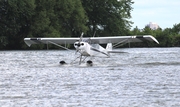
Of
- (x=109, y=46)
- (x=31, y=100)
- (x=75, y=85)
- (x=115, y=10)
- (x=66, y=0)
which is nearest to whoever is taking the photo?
(x=31, y=100)

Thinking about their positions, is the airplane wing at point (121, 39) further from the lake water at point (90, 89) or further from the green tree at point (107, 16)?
the green tree at point (107, 16)

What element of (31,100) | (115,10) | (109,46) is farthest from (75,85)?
(115,10)

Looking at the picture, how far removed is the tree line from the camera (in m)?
65.2

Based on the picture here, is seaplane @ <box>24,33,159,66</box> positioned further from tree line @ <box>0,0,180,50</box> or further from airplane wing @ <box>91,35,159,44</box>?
tree line @ <box>0,0,180,50</box>

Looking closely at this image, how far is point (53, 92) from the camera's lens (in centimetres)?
1627

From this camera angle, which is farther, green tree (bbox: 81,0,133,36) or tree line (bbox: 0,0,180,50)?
green tree (bbox: 81,0,133,36)

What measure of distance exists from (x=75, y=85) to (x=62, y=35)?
52629 mm

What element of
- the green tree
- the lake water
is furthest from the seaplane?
the green tree

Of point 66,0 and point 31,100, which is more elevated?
point 66,0

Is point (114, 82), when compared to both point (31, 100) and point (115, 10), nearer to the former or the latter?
point (31, 100)

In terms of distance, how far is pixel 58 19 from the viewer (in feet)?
235

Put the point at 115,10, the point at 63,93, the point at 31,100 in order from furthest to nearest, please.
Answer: the point at 115,10 < the point at 63,93 < the point at 31,100

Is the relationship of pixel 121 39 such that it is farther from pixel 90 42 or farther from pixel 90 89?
pixel 90 89

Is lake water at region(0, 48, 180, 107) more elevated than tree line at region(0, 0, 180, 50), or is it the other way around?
tree line at region(0, 0, 180, 50)
